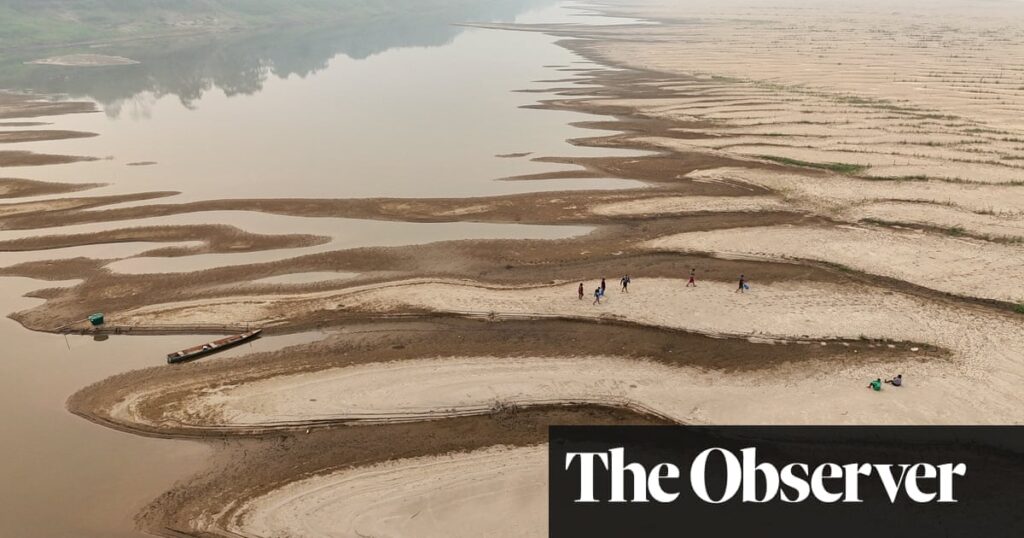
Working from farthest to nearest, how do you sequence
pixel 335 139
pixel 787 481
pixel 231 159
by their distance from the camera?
pixel 335 139, pixel 231 159, pixel 787 481

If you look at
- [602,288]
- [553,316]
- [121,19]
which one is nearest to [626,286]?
[602,288]

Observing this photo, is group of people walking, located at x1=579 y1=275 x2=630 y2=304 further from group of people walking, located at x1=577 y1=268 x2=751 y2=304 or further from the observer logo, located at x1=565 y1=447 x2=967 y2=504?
the observer logo, located at x1=565 y1=447 x2=967 y2=504

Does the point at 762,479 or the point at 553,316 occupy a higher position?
the point at 553,316

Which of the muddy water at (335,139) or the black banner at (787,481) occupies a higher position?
the muddy water at (335,139)

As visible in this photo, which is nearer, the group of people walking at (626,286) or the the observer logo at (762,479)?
the the observer logo at (762,479)

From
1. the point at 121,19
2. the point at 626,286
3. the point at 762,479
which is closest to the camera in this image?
the point at 762,479

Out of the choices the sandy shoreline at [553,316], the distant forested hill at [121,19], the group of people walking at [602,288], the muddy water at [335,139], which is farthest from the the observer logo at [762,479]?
the distant forested hill at [121,19]

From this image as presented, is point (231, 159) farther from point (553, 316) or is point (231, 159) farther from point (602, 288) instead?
point (602, 288)

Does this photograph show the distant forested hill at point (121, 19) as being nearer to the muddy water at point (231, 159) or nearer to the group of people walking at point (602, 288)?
the muddy water at point (231, 159)
